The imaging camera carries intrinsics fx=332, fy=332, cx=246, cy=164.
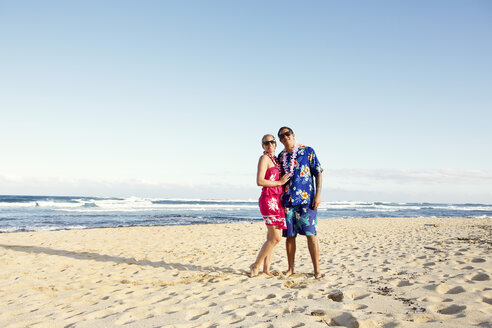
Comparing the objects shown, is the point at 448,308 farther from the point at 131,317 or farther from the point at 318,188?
the point at 131,317

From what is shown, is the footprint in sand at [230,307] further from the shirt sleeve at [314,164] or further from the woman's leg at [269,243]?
the shirt sleeve at [314,164]

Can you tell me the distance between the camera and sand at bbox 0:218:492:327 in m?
3.09

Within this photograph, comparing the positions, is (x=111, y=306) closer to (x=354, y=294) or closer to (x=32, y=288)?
(x=32, y=288)

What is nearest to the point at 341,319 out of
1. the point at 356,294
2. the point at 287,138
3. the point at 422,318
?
the point at 422,318

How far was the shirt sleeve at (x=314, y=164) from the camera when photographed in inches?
179

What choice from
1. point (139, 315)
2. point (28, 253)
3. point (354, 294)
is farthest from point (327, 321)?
point (28, 253)

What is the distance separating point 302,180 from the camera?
14.8 ft

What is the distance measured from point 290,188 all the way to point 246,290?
144 cm

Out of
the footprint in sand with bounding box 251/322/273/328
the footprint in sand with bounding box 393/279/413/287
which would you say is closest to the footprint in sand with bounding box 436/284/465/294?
the footprint in sand with bounding box 393/279/413/287

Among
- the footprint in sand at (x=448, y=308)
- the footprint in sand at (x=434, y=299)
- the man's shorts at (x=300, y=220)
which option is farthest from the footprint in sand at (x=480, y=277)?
the man's shorts at (x=300, y=220)

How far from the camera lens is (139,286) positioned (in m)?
4.79

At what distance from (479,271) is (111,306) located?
469cm

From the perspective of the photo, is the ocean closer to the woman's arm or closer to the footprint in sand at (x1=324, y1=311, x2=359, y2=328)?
the woman's arm

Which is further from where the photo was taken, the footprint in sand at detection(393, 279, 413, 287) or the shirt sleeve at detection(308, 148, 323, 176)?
the shirt sleeve at detection(308, 148, 323, 176)
